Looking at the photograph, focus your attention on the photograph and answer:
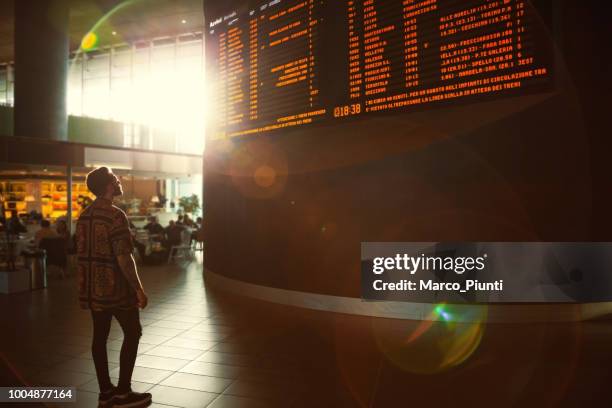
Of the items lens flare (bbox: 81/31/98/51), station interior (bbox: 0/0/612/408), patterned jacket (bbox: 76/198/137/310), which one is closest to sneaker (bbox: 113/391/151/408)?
station interior (bbox: 0/0/612/408)

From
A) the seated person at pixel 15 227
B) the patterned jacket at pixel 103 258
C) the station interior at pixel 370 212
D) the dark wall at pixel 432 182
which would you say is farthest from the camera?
the seated person at pixel 15 227

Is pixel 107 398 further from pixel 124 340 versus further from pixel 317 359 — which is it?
pixel 317 359

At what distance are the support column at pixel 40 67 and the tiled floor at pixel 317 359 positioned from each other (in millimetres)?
8211

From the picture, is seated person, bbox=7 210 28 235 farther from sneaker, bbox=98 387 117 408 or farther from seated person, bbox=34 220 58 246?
sneaker, bbox=98 387 117 408

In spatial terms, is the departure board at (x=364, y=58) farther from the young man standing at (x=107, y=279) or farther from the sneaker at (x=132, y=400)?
the sneaker at (x=132, y=400)

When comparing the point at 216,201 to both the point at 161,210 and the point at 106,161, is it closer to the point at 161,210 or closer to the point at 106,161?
the point at 106,161

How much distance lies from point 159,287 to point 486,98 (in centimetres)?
558

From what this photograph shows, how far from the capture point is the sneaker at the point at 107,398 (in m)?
2.84

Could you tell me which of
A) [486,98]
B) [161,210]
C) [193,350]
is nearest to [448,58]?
[486,98]

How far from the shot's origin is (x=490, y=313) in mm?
4797

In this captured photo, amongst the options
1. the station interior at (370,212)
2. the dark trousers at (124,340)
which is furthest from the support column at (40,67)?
the dark trousers at (124,340)

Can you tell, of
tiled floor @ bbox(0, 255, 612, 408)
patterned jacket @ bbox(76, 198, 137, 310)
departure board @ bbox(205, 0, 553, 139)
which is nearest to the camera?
patterned jacket @ bbox(76, 198, 137, 310)

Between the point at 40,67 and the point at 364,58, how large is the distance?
1068cm

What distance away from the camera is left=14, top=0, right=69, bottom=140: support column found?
38.6 feet
